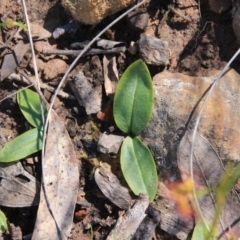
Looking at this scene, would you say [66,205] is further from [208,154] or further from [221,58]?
[221,58]

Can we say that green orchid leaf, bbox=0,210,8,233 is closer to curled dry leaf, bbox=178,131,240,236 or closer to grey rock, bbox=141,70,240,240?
grey rock, bbox=141,70,240,240

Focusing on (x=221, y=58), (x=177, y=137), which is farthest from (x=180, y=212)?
(x=221, y=58)

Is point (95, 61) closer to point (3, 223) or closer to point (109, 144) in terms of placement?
point (109, 144)

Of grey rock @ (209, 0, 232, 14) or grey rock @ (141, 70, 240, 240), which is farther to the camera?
grey rock @ (209, 0, 232, 14)

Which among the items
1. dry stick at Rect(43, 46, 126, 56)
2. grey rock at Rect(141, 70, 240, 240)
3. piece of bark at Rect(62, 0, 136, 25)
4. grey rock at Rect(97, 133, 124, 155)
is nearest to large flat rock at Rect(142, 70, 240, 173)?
grey rock at Rect(141, 70, 240, 240)

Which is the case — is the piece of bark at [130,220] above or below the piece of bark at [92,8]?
below

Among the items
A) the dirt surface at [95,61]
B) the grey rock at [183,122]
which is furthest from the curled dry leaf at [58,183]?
the grey rock at [183,122]

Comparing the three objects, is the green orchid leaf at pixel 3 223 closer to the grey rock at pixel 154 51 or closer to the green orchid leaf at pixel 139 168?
the green orchid leaf at pixel 139 168
